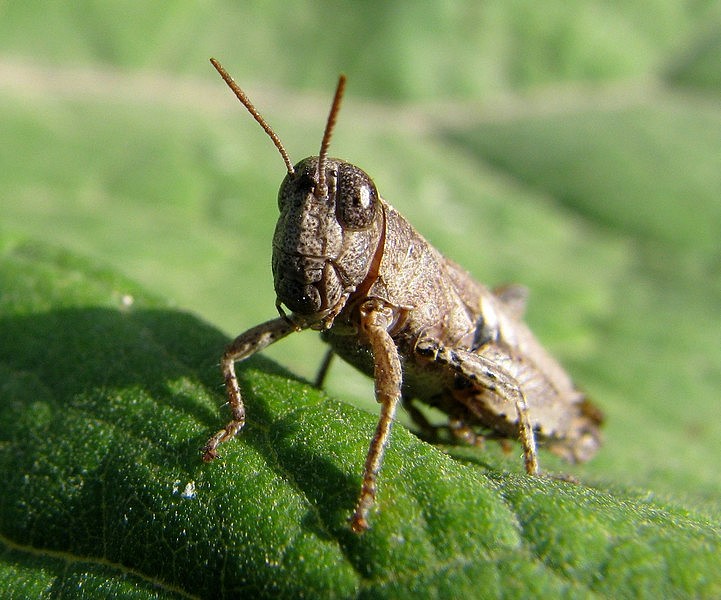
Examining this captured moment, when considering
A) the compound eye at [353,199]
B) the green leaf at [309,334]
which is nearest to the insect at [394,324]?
the compound eye at [353,199]

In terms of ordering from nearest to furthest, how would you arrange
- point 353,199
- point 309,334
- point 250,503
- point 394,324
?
point 250,503
point 353,199
point 394,324
point 309,334

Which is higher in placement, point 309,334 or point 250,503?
point 309,334

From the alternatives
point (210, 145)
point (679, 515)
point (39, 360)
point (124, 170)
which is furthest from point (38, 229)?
point (679, 515)

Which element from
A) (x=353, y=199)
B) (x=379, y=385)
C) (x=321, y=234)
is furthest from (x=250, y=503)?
(x=353, y=199)

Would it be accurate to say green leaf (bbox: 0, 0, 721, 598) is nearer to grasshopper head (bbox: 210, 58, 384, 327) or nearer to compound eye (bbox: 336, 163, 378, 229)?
grasshopper head (bbox: 210, 58, 384, 327)

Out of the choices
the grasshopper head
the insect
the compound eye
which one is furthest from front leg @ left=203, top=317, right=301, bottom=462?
the compound eye

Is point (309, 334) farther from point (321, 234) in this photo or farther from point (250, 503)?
point (250, 503)
